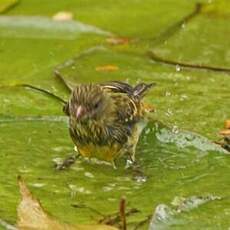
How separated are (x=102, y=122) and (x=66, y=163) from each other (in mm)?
334

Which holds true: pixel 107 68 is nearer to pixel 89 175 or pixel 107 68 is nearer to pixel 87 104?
pixel 87 104

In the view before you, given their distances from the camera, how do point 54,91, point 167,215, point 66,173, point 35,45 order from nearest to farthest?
point 167,215 < point 66,173 < point 54,91 < point 35,45

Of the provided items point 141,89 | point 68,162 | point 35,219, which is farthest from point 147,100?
point 35,219

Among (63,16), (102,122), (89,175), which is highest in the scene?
(63,16)

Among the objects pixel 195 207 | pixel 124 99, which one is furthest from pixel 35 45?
pixel 195 207

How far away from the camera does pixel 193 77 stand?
18.3 feet

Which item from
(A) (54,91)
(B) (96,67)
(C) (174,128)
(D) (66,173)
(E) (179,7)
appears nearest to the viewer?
(D) (66,173)

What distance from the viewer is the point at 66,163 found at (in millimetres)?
4332

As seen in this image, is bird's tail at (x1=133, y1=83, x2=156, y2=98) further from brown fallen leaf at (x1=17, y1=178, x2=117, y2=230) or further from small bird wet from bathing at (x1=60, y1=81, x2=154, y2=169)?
brown fallen leaf at (x1=17, y1=178, x2=117, y2=230)

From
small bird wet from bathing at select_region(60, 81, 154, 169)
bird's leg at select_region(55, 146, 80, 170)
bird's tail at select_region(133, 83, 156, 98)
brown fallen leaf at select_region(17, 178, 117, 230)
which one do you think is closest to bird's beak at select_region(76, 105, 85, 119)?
small bird wet from bathing at select_region(60, 81, 154, 169)

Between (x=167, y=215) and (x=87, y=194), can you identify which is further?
(x=87, y=194)

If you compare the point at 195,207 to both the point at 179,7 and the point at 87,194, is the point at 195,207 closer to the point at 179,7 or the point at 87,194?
the point at 87,194

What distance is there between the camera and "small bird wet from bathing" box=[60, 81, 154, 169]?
448 cm

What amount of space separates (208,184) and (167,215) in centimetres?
51
